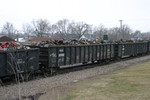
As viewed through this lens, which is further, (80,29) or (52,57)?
(80,29)

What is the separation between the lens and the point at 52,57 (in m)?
12.9

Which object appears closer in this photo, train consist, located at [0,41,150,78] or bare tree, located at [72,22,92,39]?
train consist, located at [0,41,150,78]

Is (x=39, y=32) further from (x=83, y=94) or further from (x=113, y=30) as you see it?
(x=83, y=94)

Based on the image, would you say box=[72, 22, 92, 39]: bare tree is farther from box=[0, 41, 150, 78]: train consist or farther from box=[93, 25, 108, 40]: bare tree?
box=[0, 41, 150, 78]: train consist

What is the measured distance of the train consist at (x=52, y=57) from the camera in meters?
9.59

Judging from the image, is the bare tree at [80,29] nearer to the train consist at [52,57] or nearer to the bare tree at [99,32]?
the bare tree at [99,32]

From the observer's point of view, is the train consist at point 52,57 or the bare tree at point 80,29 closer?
the train consist at point 52,57

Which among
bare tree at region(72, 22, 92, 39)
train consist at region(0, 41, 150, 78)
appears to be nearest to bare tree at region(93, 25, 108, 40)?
bare tree at region(72, 22, 92, 39)

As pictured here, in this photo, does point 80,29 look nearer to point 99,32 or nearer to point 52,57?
point 99,32

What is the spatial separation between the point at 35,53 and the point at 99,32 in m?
110

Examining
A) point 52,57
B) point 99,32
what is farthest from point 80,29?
point 52,57

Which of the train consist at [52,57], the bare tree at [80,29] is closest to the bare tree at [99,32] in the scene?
the bare tree at [80,29]

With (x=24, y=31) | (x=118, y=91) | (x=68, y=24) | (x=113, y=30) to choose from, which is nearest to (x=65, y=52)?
(x=118, y=91)

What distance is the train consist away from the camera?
959cm
